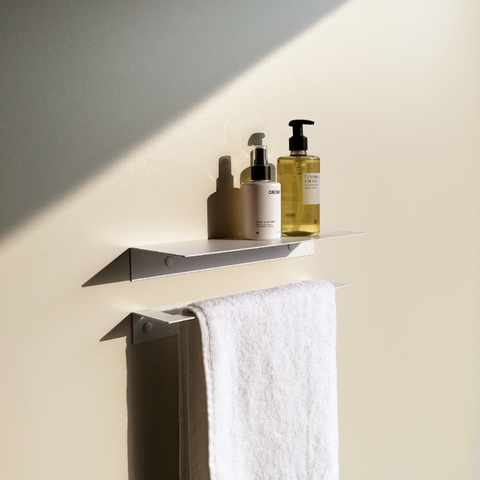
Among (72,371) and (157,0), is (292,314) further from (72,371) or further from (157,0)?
(157,0)

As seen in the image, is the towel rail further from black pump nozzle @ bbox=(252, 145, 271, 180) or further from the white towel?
black pump nozzle @ bbox=(252, 145, 271, 180)

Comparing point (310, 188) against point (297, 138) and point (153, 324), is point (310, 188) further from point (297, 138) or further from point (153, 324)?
point (153, 324)

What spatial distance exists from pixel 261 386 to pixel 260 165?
309 mm

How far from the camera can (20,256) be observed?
0.62m

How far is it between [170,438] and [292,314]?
25 cm

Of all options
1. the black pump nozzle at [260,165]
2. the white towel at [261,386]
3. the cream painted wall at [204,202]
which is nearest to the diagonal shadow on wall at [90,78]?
the cream painted wall at [204,202]

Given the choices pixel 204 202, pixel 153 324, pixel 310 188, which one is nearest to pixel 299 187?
pixel 310 188

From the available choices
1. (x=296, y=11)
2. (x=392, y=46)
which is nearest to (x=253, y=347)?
(x=296, y=11)

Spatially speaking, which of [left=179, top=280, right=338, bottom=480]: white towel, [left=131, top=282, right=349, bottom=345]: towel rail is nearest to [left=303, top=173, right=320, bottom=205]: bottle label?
[left=179, top=280, right=338, bottom=480]: white towel

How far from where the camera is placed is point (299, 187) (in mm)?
802

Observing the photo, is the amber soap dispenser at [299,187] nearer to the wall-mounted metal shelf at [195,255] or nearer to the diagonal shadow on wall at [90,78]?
the wall-mounted metal shelf at [195,255]

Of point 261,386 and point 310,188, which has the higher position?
point 310,188

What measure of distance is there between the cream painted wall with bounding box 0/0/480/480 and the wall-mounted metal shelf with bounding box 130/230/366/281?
A: 21 mm

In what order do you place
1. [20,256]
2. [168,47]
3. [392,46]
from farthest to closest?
[392,46]
[168,47]
[20,256]
